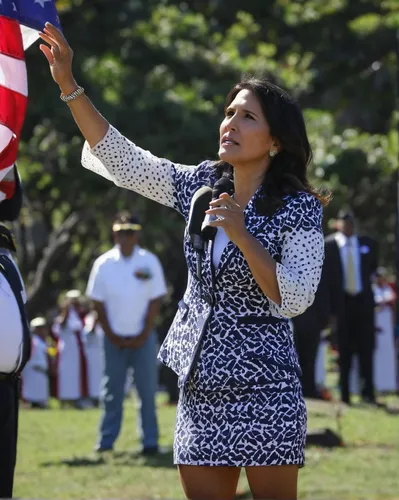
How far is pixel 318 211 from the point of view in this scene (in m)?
4.79

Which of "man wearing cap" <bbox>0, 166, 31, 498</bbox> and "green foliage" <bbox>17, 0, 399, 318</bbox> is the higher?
"green foliage" <bbox>17, 0, 399, 318</bbox>

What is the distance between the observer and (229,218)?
4406 millimetres

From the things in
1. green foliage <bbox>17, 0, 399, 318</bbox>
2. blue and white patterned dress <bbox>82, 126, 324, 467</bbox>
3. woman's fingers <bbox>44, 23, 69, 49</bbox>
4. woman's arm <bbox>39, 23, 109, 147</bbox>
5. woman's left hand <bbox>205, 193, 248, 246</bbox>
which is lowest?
blue and white patterned dress <bbox>82, 126, 324, 467</bbox>

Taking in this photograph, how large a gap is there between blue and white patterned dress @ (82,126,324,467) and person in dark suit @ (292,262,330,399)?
10.3 metres

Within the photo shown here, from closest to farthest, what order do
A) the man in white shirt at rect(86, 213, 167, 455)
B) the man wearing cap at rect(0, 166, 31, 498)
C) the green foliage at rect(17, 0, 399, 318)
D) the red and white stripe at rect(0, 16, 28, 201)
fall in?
the man wearing cap at rect(0, 166, 31, 498)
the red and white stripe at rect(0, 16, 28, 201)
the man in white shirt at rect(86, 213, 167, 455)
the green foliage at rect(17, 0, 399, 318)

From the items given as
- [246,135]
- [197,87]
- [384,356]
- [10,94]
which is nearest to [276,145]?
[246,135]

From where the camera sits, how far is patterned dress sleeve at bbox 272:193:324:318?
14.8ft

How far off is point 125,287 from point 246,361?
23.1ft

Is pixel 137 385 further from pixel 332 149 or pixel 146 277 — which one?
pixel 332 149

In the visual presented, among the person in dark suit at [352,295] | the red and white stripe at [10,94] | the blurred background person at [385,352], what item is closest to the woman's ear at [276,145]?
the red and white stripe at [10,94]

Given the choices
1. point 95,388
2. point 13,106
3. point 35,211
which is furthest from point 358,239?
point 35,211

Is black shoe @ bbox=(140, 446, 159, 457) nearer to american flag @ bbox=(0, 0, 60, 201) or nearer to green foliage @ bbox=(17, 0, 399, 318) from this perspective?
green foliage @ bbox=(17, 0, 399, 318)

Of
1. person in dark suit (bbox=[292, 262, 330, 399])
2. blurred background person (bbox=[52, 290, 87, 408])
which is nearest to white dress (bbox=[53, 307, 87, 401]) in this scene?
blurred background person (bbox=[52, 290, 87, 408])

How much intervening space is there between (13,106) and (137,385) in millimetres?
6503
